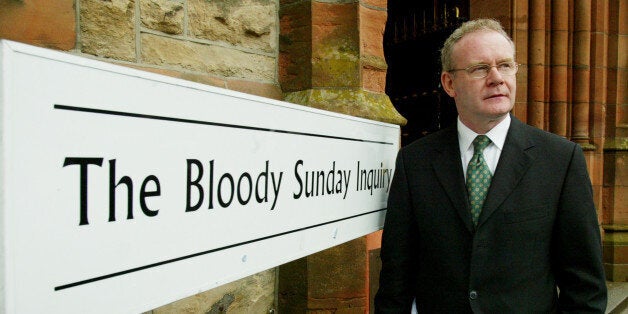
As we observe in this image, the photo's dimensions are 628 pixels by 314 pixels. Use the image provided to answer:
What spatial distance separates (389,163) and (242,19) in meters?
0.84

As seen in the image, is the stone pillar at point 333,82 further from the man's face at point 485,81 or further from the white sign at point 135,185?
the white sign at point 135,185

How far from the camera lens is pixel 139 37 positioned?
55.0 inches

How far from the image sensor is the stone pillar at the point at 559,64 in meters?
4.08

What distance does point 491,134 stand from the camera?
1.31m

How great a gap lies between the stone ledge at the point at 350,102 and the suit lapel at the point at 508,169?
0.59 meters

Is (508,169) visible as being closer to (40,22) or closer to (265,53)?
(265,53)

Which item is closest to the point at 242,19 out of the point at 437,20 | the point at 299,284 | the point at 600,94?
the point at 299,284

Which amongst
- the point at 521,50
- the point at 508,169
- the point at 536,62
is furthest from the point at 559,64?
the point at 508,169

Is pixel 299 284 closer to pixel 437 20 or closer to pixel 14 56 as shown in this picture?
pixel 14 56

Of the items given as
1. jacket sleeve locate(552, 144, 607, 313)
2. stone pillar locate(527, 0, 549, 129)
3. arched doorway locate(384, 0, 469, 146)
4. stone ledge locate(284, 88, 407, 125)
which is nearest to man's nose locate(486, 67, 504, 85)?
jacket sleeve locate(552, 144, 607, 313)

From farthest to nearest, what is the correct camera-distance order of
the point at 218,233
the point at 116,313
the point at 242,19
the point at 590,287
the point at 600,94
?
the point at 600,94
the point at 242,19
the point at 590,287
the point at 218,233
the point at 116,313

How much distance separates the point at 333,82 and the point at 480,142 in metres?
0.73

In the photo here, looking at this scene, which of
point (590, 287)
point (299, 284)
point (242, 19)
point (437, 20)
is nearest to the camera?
point (590, 287)

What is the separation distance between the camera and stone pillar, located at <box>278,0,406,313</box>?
1.83 metres
